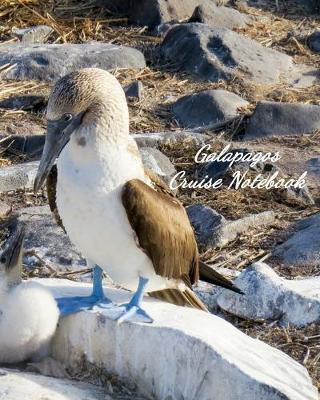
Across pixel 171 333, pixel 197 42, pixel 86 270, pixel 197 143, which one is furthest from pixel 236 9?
pixel 171 333

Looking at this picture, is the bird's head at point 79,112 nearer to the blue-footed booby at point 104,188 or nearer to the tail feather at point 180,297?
the blue-footed booby at point 104,188

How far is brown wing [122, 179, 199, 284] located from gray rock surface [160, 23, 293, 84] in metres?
4.65

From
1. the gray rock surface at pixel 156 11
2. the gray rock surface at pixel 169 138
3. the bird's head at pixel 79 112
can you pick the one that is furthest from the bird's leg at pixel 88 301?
the gray rock surface at pixel 156 11

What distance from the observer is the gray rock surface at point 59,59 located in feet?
30.1

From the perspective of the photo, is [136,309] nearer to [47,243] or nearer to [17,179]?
[47,243]

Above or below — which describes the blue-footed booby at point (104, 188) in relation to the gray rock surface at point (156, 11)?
above

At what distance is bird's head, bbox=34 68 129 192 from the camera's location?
14.2ft

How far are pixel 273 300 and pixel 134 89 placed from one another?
388 cm

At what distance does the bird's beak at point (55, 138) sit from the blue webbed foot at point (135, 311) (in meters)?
0.61

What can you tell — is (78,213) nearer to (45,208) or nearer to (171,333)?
(171,333)

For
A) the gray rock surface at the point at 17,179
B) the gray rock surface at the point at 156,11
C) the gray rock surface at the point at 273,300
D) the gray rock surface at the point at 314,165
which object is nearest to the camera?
the gray rock surface at the point at 273,300

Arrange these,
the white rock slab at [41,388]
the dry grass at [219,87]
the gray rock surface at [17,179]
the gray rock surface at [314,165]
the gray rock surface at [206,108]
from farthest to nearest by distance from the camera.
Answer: the gray rock surface at [206,108], the gray rock surface at [314,165], the gray rock surface at [17,179], the dry grass at [219,87], the white rock slab at [41,388]

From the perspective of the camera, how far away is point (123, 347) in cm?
432

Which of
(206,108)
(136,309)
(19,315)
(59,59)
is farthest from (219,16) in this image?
(19,315)
